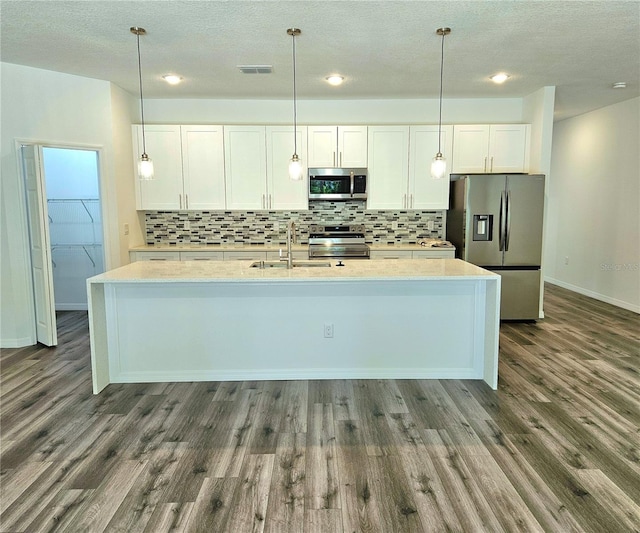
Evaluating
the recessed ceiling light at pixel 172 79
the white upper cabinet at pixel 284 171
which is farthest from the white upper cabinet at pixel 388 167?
the recessed ceiling light at pixel 172 79

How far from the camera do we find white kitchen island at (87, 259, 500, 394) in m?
3.44

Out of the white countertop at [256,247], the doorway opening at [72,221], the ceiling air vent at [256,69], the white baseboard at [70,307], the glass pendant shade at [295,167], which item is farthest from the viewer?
the white baseboard at [70,307]

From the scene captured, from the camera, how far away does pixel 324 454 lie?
8.24 feet

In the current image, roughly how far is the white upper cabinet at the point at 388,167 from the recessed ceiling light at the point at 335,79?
0.83m

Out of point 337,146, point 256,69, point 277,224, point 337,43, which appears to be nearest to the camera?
point 337,43

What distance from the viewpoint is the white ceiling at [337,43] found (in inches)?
115

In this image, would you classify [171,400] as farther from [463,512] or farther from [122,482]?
[463,512]

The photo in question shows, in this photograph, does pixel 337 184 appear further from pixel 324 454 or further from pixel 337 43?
pixel 324 454

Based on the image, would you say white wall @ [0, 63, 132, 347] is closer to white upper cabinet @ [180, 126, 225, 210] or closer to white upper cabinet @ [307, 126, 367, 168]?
white upper cabinet @ [180, 126, 225, 210]

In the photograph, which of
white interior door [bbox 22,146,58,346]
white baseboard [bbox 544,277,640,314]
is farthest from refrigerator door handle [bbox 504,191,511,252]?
white interior door [bbox 22,146,58,346]

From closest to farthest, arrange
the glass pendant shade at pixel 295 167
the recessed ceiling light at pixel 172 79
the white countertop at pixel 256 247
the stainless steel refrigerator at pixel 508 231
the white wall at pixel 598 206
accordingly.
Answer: the glass pendant shade at pixel 295 167 → the recessed ceiling light at pixel 172 79 → the stainless steel refrigerator at pixel 508 231 → the white countertop at pixel 256 247 → the white wall at pixel 598 206

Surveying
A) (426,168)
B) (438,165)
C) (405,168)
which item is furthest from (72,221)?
(438,165)

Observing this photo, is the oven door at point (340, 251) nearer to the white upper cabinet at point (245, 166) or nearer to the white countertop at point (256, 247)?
the white countertop at point (256, 247)

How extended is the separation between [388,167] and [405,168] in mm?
212
